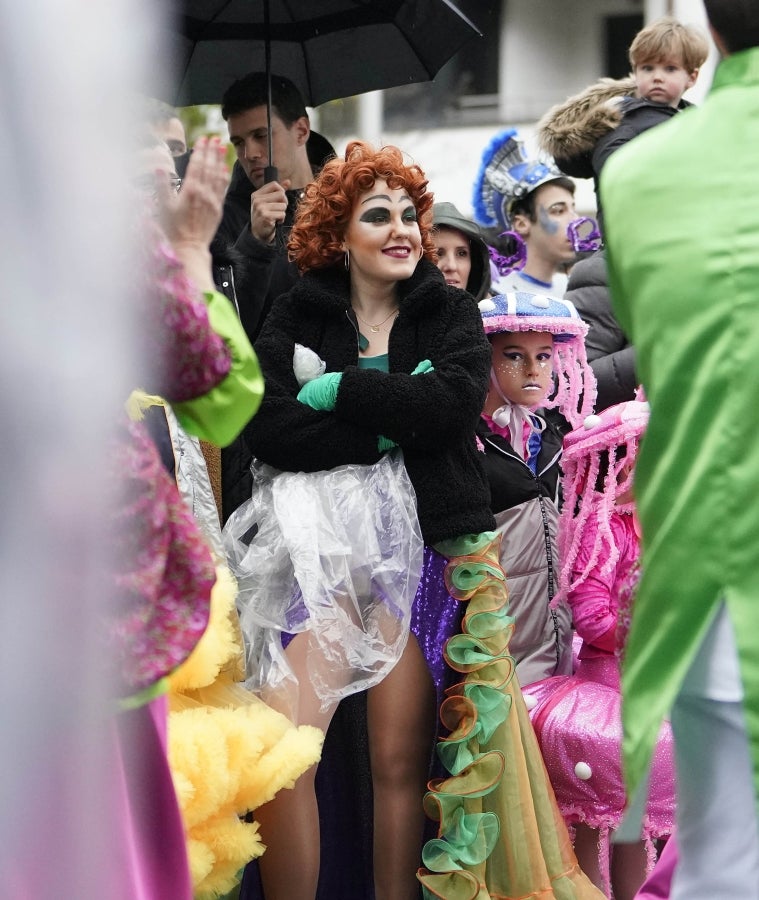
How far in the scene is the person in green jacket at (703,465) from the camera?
2080mm

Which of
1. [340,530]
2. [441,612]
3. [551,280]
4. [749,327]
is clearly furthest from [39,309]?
[551,280]

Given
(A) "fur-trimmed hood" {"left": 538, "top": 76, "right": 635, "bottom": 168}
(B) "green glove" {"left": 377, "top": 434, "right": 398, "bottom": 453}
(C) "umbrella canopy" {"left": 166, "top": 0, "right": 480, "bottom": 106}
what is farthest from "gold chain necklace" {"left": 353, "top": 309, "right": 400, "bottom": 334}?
(A) "fur-trimmed hood" {"left": 538, "top": 76, "right": 635, "bottom": 168}

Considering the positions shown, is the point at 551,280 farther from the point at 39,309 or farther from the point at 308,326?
the point at 39,309

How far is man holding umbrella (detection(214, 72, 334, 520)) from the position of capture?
3.94m

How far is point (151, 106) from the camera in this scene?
1.96 m

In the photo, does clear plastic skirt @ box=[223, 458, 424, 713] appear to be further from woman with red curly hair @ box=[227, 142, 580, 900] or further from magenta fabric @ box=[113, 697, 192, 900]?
magenta fabric @ box=[113, 697, 192, 900]

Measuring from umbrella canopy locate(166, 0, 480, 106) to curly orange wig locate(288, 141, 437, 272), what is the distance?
2.48ft

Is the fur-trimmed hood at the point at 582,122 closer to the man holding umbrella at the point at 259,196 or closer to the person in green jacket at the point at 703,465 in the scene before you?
the man holding umbrella at the point at 259,196

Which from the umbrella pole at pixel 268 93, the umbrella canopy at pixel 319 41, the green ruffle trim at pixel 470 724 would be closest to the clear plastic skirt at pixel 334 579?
the green ruffle trim at pixel 470 724

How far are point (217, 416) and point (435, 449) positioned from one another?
1.41 meters

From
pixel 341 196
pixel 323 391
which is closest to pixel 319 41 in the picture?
pixel 341 196

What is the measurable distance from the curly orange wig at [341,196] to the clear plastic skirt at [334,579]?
0.63 metres

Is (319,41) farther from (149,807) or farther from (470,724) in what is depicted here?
(149,807)

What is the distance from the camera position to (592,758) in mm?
3799
